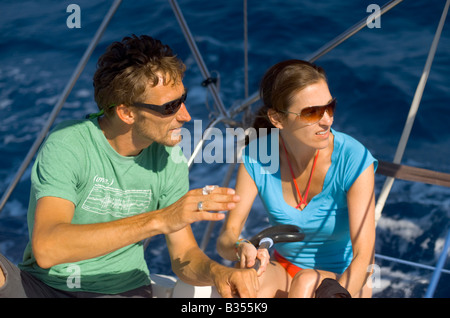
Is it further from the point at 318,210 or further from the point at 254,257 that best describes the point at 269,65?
the point at 254,257

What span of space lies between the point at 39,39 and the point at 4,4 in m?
0.84

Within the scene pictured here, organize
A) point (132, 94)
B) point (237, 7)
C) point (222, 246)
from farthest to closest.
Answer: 1. point (237, 7)
2. point (222, 246)
3. point (132, 94)

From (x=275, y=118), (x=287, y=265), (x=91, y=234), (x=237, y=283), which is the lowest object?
(x=287, y=265)

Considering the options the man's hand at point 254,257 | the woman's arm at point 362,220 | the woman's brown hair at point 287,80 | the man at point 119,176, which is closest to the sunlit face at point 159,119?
the man at point 119,176

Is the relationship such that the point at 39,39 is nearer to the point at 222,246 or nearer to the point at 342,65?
the point at 342,65

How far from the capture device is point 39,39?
468 cm

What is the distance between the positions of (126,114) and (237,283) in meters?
0.54

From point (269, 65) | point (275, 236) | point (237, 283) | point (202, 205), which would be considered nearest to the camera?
point (202, 205)

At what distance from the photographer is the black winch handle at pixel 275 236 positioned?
1.47 m

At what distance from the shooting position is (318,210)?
1629 mm

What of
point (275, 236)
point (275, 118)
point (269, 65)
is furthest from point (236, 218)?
point (269, 65)

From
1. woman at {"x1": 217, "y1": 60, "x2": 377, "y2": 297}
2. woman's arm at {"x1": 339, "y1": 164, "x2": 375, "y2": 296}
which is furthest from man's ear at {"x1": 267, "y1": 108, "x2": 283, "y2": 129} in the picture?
woman's arm at {"x1": 339, "y1": 164, "x2": 375, "y2": 296}
